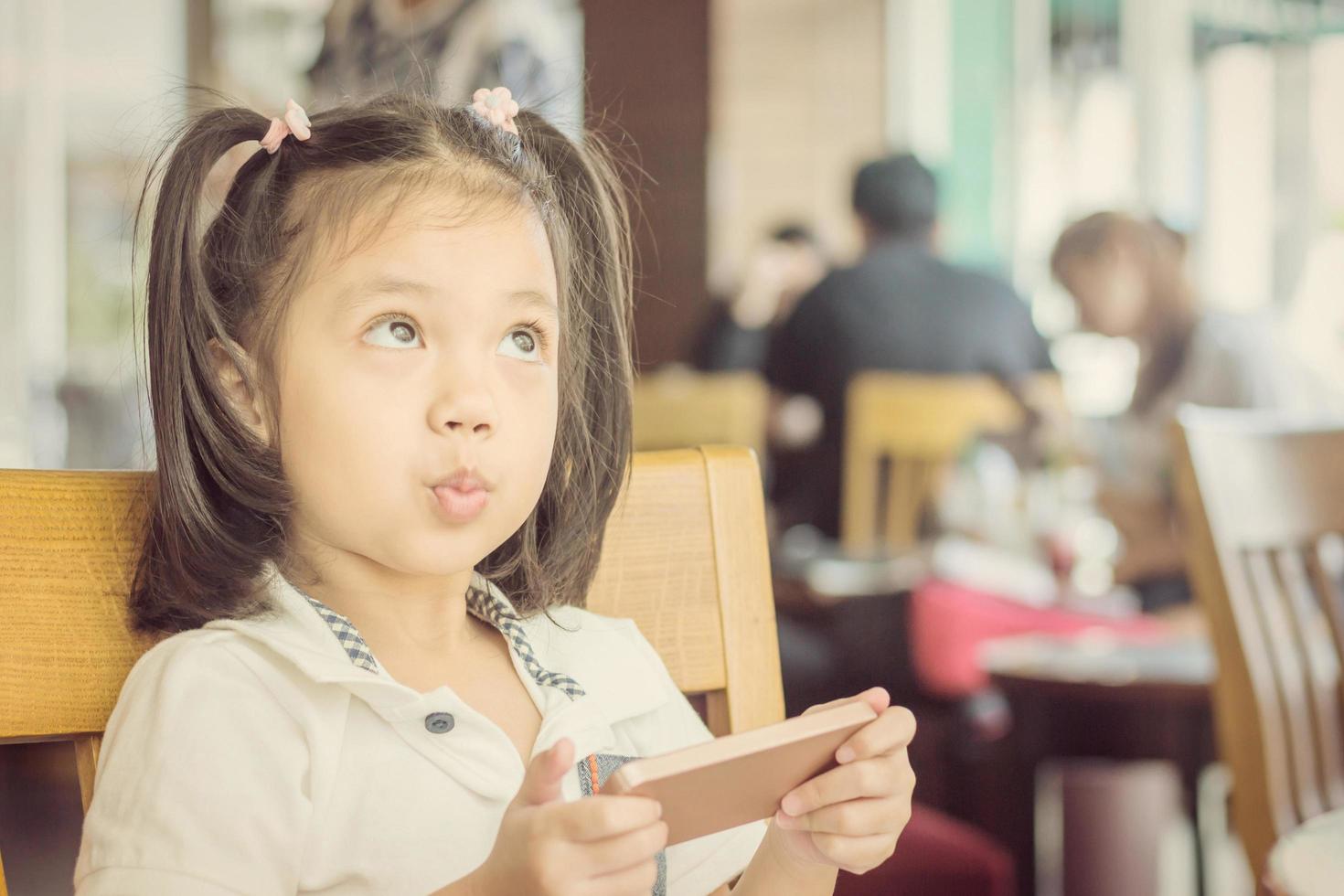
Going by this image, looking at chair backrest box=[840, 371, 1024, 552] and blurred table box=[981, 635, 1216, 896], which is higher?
chair backrest box=[840, 371, 1024, 552]

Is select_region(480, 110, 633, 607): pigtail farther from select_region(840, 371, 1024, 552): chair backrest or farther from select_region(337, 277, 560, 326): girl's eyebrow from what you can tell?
select_region(840, 371, 1024, 552): chair backrest

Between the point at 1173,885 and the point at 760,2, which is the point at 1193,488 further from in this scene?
the point at 760,2

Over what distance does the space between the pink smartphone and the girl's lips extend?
0.17 metres

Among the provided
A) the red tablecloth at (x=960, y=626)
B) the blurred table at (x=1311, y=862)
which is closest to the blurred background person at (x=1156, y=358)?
the red tablecloth at (x=960, y=626)

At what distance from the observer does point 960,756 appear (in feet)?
8.05

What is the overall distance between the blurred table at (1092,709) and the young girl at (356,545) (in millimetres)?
1122

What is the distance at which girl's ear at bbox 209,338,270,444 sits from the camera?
0.74 metres

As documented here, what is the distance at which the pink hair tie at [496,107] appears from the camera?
83 cm

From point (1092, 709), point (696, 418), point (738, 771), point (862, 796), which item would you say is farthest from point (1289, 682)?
point (696, 418)

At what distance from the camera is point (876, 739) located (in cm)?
67

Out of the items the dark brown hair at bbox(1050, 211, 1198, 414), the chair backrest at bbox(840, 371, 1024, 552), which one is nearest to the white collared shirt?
the dark brown hair at bbox(1050, 211, 1198, 414)

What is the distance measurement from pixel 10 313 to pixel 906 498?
2.59 meters

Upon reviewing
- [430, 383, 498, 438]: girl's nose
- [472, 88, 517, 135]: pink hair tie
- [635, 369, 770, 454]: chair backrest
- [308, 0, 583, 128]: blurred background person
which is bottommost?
[635, 369, 770, 454]: chair backrest

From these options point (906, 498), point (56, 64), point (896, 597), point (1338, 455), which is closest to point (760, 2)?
point (906, 498)
